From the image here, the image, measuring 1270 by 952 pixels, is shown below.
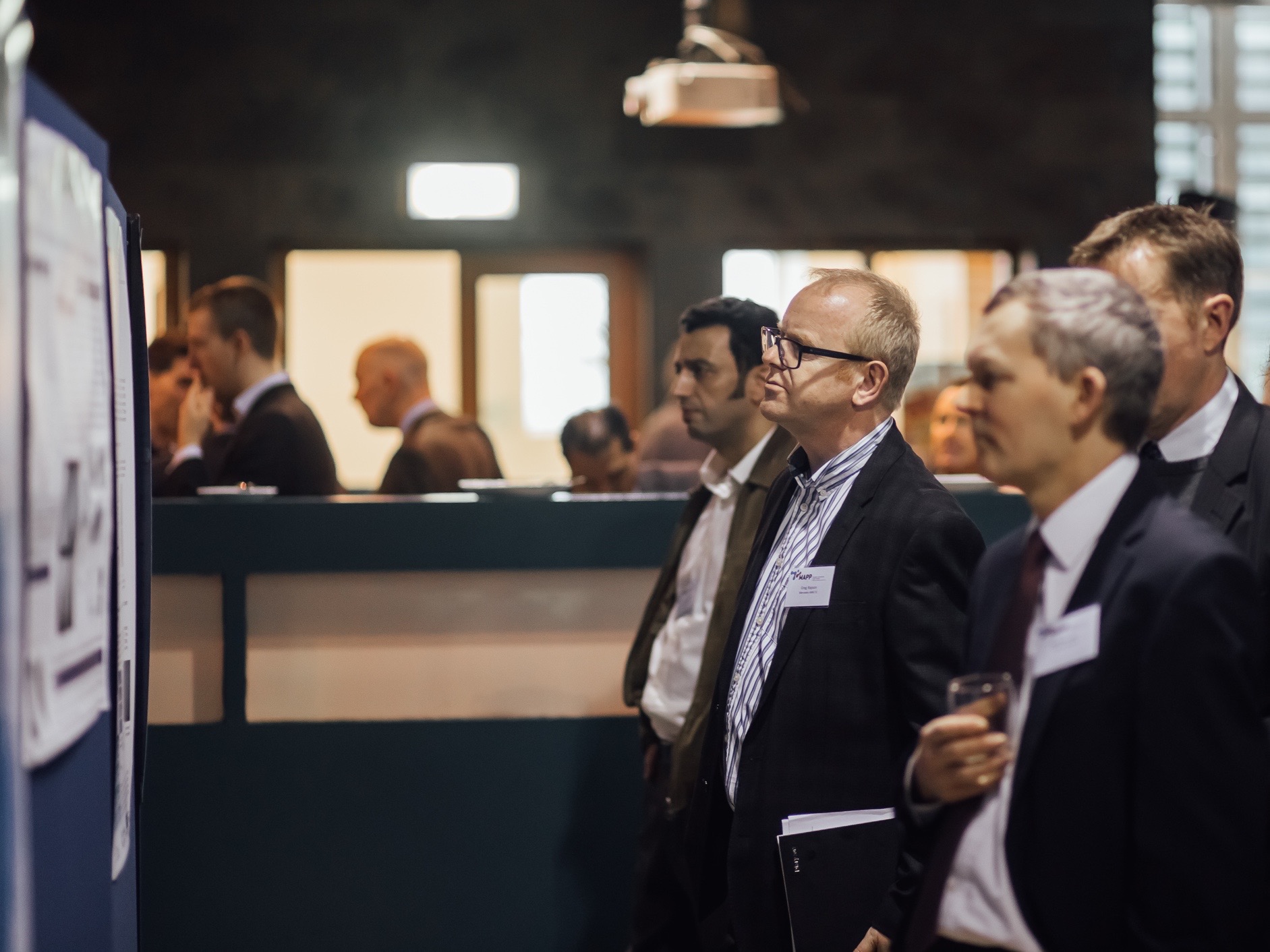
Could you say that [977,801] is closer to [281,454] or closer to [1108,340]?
[1108,340]

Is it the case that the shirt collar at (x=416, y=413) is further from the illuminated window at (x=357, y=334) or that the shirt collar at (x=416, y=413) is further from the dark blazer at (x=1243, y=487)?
the illuminated window at (x=357, y=334)

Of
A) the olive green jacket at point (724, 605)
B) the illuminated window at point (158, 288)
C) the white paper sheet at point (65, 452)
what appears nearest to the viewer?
the white paper sheet at point (65, 452)

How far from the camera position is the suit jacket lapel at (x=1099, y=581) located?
125 cm

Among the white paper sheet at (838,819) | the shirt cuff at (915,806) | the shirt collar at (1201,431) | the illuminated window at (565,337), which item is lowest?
the white paper sheet at (838,819)

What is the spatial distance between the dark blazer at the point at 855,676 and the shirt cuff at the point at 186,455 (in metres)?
2.10

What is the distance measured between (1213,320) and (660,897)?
66.7 inches

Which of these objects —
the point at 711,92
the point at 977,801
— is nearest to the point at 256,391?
the point at 977,801

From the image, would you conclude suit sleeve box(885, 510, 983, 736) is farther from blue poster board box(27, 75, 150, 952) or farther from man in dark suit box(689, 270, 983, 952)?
blue poster board box(27, 75, 150, 952)

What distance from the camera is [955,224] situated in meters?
8.25

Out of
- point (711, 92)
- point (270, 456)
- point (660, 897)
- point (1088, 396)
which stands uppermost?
point (711, 92)

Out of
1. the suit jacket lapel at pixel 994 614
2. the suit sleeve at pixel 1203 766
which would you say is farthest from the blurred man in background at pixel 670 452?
the suit sleeve at pixel 1203 766

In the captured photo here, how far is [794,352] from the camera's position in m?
2.09

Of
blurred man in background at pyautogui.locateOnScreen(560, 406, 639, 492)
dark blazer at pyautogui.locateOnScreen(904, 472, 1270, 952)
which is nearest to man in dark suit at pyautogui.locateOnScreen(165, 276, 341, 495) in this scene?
blurred man in background at pyautogui.locateOnScreen(560, 406, 639, 492)

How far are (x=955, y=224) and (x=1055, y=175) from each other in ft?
2.31
